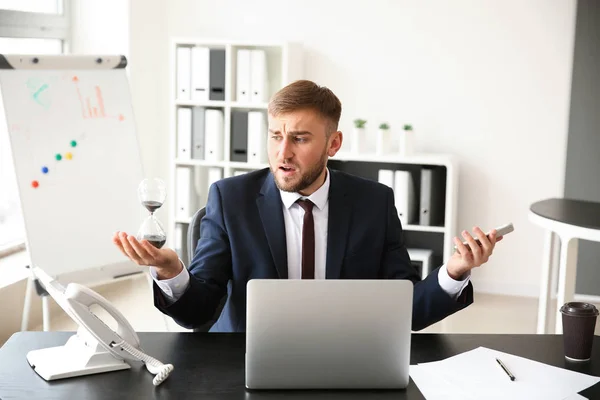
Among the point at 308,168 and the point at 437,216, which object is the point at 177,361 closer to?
the point at 308,168

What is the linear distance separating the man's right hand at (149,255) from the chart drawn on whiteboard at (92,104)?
76.0 inches

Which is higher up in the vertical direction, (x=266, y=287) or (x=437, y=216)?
(x=266, y=287)

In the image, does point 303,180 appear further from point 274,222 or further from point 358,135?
point 358,135

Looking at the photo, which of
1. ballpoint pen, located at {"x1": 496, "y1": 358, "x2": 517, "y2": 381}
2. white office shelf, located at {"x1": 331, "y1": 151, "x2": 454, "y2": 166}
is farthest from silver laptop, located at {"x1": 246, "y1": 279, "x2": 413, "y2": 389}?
white office shelf, located at {"x1": 331, "y1": 151, "x2": 454, "y2": 166}

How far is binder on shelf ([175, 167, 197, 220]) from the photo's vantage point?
17.0 feet

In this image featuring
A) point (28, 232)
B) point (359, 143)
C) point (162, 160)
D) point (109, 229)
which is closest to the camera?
point (28, 232)

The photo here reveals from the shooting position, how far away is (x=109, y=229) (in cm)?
373

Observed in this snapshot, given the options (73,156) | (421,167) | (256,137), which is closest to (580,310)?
(73,156)

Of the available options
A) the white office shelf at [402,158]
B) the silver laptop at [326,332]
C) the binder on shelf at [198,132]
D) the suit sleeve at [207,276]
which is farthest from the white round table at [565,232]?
the binder on shelf at [198,132]

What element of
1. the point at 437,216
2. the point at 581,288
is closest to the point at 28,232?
the point at 437,216

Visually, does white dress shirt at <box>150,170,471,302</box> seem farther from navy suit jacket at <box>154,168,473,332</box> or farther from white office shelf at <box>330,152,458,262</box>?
white office shelf at <box>330,152,458,262</box>

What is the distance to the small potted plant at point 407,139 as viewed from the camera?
4875 millimetres

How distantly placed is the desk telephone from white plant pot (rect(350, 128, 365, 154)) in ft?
11.0

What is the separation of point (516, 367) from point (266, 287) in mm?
606
